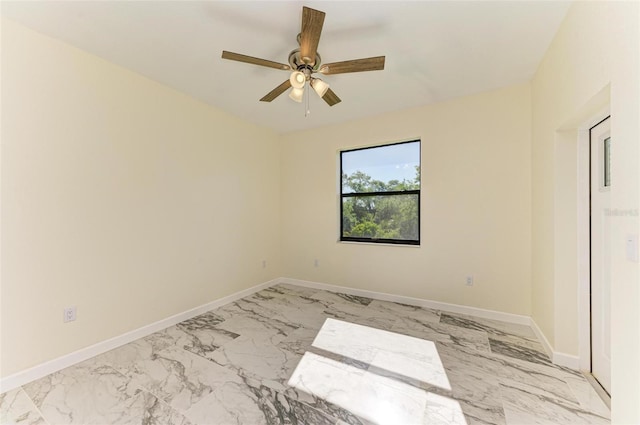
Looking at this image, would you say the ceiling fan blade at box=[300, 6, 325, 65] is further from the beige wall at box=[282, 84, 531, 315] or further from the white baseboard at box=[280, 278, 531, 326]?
the white baseboard at box=[280, 278, 531, 326]

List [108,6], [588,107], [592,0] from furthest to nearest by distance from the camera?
[108,6] → [588,107] → [592,0]

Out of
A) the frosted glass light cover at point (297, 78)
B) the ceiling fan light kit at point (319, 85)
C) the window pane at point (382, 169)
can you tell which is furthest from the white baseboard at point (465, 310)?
the frosted glass light cover at point (297, 78)

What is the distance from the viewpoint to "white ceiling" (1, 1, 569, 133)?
Answer: 1.74 m

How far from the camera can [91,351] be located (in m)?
2.20

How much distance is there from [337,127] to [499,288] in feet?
9.67

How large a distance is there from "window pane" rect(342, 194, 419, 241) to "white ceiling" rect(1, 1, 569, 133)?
1.44 metres

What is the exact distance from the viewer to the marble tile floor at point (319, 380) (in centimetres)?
156

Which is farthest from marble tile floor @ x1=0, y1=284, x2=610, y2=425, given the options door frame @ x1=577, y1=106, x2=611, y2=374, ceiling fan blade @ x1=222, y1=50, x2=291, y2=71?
ceiling fan blade @ x1=222, y1=50, x2=291, y2=71

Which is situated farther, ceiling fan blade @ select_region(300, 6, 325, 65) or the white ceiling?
the white ceiling

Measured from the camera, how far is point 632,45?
3.59 feet

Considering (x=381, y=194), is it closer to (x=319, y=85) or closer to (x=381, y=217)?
(x=381, y=217)

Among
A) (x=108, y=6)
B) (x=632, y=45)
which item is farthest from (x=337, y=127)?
(x=632, y=45)

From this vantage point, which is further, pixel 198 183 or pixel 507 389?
pixel 198 183

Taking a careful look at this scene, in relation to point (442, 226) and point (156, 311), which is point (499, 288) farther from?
point (156, 311)
